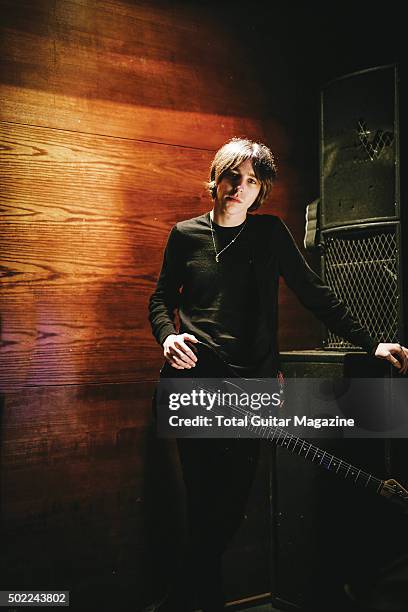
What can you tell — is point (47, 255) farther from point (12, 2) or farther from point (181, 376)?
point (12, 2)

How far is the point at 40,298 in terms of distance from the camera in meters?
2.40

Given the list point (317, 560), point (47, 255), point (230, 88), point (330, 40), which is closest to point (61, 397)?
point (47, 255)

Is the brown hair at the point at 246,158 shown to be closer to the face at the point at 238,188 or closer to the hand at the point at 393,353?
the face at the point at 238,188

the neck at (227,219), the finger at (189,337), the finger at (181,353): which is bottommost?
the finger at (181,353)

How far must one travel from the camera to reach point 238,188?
2014 millimetres

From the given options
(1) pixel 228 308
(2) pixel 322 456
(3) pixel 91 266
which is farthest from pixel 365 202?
(3) pixel 91 266

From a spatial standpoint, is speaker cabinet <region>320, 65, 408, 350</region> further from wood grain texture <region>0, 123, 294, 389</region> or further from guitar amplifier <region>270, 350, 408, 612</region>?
wood grain texture <region>0, 123, 294, 389</region>

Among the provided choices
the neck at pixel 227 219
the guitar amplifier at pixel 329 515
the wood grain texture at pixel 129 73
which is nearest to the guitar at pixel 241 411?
the guitar amplifier at pixel 329 515

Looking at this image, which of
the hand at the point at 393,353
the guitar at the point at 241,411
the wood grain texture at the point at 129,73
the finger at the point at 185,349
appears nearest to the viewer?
the finger at the point at 185,349

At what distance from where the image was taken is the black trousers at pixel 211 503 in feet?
6.29

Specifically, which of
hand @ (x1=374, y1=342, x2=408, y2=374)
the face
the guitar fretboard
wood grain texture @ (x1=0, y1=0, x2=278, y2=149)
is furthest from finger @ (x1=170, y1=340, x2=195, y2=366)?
wood grain texture @ (x1=0, y1=0, x2=278, y2=149)

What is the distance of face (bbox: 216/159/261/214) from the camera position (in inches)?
79.5

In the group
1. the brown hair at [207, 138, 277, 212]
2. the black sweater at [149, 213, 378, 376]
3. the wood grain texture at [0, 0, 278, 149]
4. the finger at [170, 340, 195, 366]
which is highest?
the wood grain texture at [0, 0, 278, 149]

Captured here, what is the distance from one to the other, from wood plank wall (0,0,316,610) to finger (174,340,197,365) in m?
0.76
